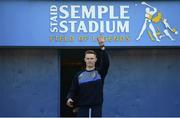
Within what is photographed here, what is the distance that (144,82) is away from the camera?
34.6 ft

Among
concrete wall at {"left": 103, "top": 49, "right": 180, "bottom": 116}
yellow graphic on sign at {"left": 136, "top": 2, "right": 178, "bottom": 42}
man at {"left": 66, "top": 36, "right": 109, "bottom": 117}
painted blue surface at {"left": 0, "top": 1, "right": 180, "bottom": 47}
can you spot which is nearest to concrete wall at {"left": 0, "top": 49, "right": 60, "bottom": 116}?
painted blue surface at {"left": 0, "top": 1, "right": 180, "bottom": 47}

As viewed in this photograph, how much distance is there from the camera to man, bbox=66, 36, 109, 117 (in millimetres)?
6742

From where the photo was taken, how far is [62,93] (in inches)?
431

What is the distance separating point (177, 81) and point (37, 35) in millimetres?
3073

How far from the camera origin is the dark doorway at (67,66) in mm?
10820

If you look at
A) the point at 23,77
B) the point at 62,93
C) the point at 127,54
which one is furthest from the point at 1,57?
the point at 127,54

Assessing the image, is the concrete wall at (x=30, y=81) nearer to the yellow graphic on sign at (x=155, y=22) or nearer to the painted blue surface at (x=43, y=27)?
the painted blue surface at (x=43, y=27)

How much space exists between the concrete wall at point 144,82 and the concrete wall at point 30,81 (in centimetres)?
115

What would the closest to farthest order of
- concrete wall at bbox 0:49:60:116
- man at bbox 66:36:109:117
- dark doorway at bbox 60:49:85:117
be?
man at bbox 66:36:109:117
concrete wall at bbox 0:49:60:116
dark doorway at bbox 60:49:85:117

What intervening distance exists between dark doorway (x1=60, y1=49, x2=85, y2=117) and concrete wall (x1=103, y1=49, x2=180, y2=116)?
2.63ft

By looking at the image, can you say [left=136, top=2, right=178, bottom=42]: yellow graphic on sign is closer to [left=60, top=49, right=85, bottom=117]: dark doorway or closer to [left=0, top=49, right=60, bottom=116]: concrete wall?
[left=60, top=49, right=85, bottom=117]: dark doorway

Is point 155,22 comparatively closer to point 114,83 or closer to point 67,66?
point 114,83

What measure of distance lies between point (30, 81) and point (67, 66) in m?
0.94

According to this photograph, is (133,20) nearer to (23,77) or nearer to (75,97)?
(23,77)
